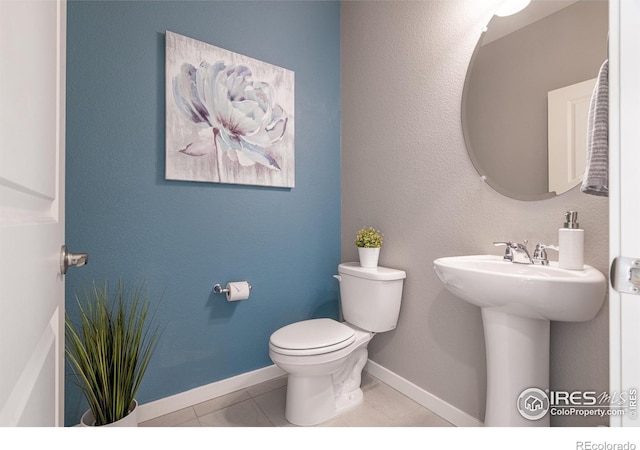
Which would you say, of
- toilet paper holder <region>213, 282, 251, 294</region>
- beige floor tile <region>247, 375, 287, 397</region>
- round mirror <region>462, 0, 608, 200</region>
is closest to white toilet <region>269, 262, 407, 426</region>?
beige floor tile <region>247, 375, 287, 397</region>

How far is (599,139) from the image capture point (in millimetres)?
787

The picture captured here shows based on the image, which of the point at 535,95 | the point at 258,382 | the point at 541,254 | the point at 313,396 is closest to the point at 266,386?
the point at 258,382

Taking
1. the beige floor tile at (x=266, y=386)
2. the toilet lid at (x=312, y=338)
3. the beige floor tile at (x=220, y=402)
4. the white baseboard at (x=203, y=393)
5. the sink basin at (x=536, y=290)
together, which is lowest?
the beige floor tile at (x=220, y=402)

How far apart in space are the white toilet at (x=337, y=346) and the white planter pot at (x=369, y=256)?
4 cm

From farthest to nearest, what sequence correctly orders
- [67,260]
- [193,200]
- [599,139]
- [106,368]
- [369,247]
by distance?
[369,247], [193,200], [106,368], [599,139], [67,260]

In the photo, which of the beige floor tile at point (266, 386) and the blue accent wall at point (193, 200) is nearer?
the blue accent wall at point (193, 200)

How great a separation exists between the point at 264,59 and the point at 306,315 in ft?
5.58

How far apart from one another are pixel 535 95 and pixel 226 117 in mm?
1532

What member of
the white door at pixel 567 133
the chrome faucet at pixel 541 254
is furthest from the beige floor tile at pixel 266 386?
the white door at pixel 567 133

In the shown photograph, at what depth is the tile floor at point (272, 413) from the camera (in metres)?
1.51

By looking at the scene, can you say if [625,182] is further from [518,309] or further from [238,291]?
[238,291]

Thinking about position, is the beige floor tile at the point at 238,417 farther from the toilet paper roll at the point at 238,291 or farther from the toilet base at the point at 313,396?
the toilet paper roll at the point at 238,291
